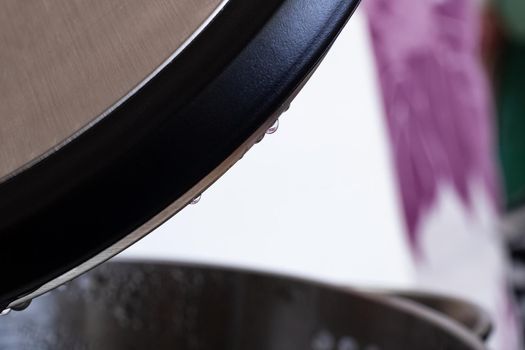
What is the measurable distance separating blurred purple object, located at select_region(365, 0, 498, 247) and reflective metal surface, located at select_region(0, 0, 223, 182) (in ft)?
1.66

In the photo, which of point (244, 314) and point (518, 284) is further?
point (518, 284)

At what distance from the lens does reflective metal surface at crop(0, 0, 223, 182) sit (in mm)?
131

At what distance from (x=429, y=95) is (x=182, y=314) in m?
0.43

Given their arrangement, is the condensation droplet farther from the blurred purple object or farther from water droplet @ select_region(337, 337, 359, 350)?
the blurred purple object

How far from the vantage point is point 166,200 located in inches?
5.2

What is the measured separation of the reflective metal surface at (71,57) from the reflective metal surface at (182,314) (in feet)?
0.65

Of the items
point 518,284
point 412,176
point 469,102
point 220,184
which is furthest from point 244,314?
point 518,284

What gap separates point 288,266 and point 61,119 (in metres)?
0.43

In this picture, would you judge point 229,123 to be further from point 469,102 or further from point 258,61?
point 469,102

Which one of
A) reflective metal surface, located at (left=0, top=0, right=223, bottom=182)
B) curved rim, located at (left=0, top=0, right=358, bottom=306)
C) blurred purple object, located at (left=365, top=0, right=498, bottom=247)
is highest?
blurred purple object, located at (left=365, top=0, right=498, bottom=247)

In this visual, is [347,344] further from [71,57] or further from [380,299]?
[71,57]

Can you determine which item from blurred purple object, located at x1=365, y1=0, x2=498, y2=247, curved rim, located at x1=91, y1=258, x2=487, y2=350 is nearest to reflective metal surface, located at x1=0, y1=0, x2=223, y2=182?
curved rim, located at x1=91, y1=258, x2=487, y2=350

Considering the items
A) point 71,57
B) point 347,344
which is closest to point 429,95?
point 347,344

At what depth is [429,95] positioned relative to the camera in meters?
0.71
